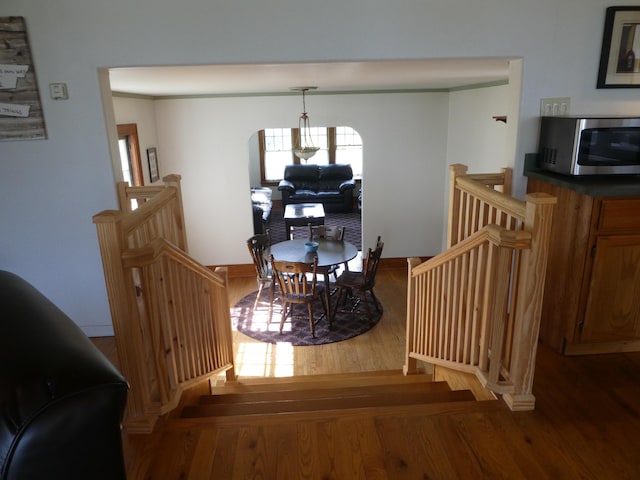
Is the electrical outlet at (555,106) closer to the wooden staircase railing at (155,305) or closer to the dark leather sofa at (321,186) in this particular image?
the wooden staircase railing at (155,305)

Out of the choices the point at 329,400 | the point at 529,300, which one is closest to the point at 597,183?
the point at 529,300

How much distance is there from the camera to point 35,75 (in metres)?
2.44

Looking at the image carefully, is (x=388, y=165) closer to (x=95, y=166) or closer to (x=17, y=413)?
(x=95, y=166)

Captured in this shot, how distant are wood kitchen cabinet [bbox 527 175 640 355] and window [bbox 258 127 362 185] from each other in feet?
24.3

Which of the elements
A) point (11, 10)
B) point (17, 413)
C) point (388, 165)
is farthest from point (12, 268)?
point (388, 165)

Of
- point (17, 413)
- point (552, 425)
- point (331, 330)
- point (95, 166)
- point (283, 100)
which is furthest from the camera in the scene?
point (283, 100)

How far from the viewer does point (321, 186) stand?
9.23 meters

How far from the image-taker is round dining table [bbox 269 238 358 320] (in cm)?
483

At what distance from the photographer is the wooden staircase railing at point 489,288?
1.85 meters

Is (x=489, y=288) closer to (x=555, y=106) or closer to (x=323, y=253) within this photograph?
(x=555, y=106)

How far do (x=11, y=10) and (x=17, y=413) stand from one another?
2.36 metres

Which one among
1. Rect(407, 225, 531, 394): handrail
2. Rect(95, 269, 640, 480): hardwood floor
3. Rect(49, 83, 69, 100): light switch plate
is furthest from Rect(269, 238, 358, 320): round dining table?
Rect(49, 83, 69, 100): light switch plate

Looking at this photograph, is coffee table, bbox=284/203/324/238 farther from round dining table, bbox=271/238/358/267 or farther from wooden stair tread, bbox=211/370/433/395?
wooden stair tread, bbox=211/370/433/395

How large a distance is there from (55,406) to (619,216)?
8.00 ft
